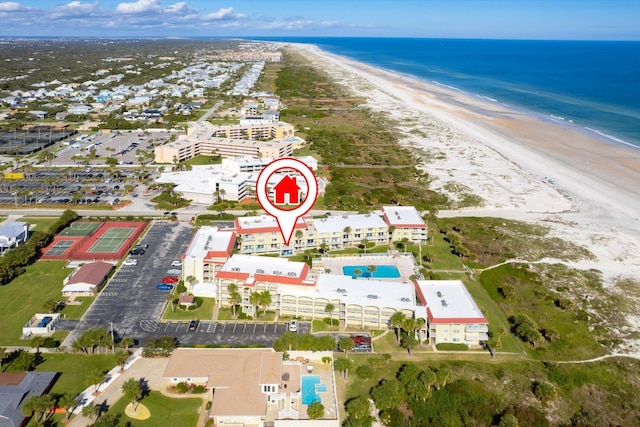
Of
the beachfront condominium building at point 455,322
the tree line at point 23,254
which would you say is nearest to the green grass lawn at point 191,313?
the tree line at point 23,254

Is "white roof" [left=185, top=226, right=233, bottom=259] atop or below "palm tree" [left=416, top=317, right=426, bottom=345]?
atop

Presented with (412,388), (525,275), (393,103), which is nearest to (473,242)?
(525,275)

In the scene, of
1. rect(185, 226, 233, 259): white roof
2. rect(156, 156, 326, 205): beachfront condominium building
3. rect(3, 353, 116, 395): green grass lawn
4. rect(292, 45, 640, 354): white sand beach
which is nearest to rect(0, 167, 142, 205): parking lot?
rect(156, 156, 326, 205): beachfront condominium building

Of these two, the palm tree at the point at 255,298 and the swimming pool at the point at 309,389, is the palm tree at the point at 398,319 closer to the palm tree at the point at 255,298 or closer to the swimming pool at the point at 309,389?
the swimming pool at the point at 309,389

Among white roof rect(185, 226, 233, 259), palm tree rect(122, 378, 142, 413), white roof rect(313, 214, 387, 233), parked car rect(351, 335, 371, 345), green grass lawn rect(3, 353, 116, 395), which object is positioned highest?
white roof rect(185, 226, 233, 259)

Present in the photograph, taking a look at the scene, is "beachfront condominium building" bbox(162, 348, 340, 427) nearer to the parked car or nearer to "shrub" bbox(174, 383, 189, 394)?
"shrub" bbox(174, 383, 189, 394)

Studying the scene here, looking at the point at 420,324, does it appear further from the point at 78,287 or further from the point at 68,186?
the point at 68,186

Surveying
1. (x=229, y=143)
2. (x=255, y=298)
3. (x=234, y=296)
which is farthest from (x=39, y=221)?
(x=229, y=143)
